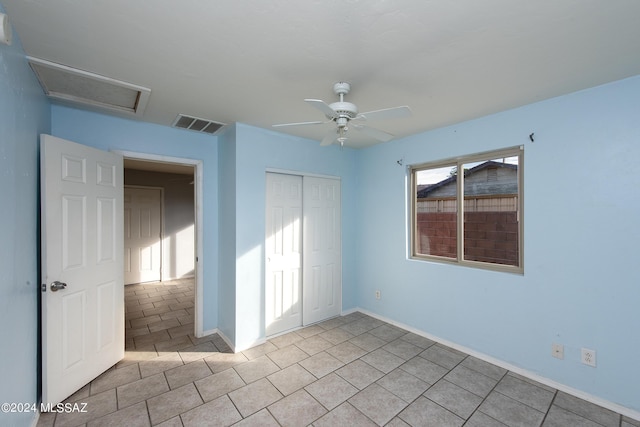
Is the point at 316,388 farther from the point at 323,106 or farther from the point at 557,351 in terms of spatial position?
the point at 323,106

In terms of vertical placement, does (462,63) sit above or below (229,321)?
above

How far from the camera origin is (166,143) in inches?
118

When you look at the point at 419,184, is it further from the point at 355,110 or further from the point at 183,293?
the point at 183,293

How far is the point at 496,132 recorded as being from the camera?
2635 millimetres

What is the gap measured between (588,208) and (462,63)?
155cm

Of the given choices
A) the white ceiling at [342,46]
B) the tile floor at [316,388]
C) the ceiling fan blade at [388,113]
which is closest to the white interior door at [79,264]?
the tile floor at [316,388]

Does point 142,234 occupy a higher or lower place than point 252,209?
lower

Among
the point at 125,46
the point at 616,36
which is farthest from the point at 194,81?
the point at 616,36

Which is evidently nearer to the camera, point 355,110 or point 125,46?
point 125,46

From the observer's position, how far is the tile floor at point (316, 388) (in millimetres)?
1919

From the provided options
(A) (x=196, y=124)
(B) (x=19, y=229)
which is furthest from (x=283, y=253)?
(B) (x=19, y=229)

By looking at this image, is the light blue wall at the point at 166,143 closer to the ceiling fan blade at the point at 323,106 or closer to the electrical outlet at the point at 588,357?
the ceiling fan blade at the point at 323,106

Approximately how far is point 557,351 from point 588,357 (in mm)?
186

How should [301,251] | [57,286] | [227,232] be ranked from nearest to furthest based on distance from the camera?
[57,286]
[227,232]
[301,251]
